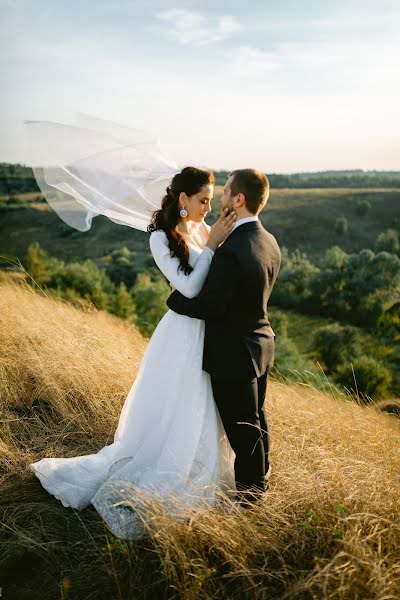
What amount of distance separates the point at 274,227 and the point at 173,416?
54.9 meters

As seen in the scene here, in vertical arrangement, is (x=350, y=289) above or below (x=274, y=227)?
below

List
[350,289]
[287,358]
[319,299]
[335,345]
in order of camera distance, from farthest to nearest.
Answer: [319,299] → [350,289] → [335,345] → [287,358]

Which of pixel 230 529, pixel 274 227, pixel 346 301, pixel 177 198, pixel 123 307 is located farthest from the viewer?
pixel 274 227

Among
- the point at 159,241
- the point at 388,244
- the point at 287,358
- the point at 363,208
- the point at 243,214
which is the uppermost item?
the point at 363,208

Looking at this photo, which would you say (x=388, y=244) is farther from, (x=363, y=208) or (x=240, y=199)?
(x=240, y=199)

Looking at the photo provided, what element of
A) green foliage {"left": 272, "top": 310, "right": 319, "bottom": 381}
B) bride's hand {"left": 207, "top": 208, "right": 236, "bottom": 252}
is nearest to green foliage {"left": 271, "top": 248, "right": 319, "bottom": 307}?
green foliage {"left": 272, "top": 310, "right": 319, "bottom": 381}

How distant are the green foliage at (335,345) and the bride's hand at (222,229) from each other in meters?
18.3

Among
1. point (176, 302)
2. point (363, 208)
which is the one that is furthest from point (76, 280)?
point (363, 208)

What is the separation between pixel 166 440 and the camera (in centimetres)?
342

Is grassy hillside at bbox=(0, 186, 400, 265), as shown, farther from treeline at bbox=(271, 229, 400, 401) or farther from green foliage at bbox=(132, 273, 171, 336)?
green foliage at bbox=(132, 273, 171, 336)

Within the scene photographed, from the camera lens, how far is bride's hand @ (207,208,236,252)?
3041mm

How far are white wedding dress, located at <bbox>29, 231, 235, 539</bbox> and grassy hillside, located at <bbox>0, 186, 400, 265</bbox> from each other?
3912 centimetres

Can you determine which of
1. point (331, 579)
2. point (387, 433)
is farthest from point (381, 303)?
point (331, 579)

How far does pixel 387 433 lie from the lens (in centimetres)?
419
